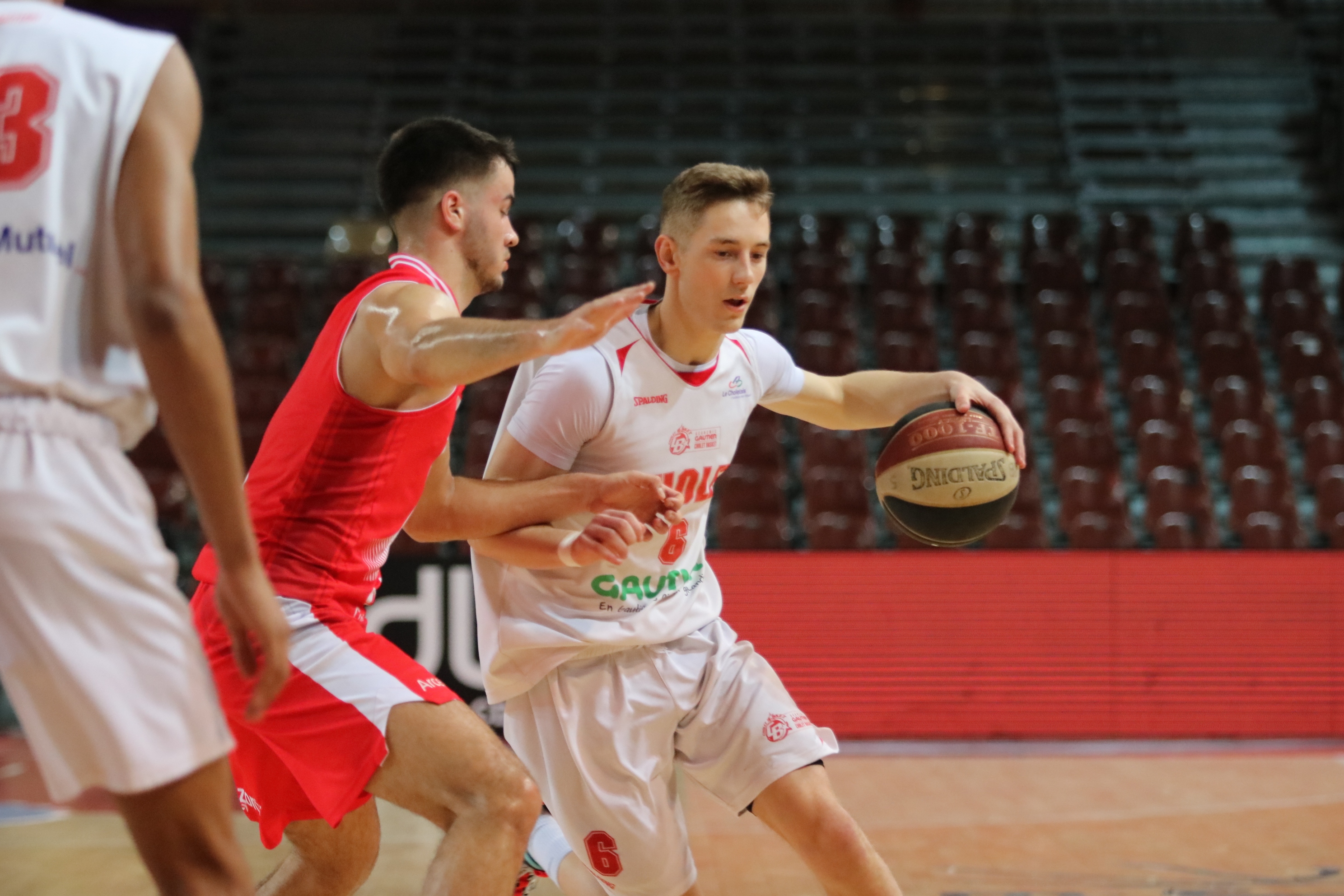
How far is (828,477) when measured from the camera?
8.41 m

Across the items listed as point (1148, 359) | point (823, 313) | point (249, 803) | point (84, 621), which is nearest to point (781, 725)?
point (249, 803)

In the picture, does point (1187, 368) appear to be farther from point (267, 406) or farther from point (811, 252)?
point (267, 406)

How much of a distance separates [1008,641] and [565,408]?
4.63 m

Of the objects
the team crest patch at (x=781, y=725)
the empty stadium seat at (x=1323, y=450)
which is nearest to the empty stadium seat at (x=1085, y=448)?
the empty stadium seat at (x=1323, y=450)

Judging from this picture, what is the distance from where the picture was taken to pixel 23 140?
161 centimetres

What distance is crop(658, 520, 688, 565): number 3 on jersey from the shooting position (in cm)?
309

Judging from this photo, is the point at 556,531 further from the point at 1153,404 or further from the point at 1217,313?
the point at 1217,313

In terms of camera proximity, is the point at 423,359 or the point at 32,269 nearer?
the point at 32,269

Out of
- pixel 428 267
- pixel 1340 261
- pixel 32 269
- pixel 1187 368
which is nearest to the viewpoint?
pixel 32 269

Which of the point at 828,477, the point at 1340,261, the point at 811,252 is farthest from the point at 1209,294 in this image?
the point at 828,477

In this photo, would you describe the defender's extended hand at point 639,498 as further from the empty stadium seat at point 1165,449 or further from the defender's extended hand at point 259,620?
the empty stadium seat at point 1165,449

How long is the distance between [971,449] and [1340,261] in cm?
1066

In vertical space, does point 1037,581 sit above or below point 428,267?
below

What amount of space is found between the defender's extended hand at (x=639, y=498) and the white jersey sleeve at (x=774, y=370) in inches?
25.4
